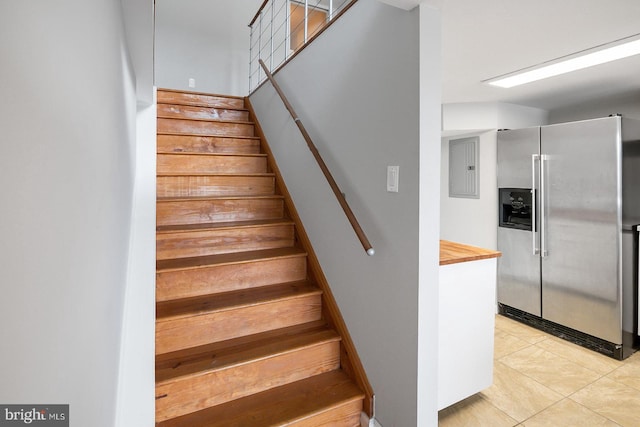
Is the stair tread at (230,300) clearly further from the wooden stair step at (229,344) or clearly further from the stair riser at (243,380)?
the stair riser at (243,380)

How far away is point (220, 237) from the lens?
2365mm

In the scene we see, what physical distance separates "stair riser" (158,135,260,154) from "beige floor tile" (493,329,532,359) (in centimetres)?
286

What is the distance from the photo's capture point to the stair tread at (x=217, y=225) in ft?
7.46

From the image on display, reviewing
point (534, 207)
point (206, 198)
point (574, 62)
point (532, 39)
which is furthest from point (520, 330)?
point (206, 198)

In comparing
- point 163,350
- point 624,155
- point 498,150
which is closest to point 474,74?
point 498,150

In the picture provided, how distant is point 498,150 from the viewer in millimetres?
3686

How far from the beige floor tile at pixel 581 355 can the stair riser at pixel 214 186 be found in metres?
2.85

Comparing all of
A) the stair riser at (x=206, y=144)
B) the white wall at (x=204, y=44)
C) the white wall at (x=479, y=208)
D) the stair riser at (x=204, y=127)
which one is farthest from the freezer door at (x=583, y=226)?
the white wall at (x=204, y=44)

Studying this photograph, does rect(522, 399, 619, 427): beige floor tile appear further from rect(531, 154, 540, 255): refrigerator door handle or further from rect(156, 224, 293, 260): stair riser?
rect(156, 224, 293, 260): stair riser

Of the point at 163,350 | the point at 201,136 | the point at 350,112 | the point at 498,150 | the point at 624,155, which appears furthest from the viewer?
the point at 498,150

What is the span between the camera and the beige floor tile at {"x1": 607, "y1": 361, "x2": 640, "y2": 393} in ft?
7.86

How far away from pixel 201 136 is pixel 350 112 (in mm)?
1706

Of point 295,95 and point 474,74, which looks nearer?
point 295,95

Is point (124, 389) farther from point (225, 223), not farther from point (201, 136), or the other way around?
point (201, 136)
